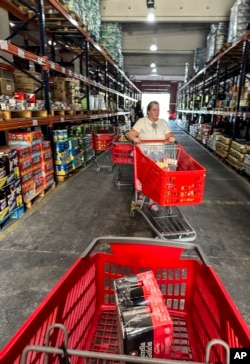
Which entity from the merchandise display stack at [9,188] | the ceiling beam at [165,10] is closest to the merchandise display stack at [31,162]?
the merchandise display stack at [9,188]

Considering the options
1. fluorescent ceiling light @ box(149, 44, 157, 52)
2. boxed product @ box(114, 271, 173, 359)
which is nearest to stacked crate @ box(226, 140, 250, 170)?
boxed product @ box(114, 271, 173, 359)

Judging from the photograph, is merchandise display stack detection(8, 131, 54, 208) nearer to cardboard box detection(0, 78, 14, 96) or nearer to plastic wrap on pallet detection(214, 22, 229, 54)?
cardboard box detection(0, 78, 14, 96)

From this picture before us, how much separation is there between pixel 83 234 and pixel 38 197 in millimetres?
1731

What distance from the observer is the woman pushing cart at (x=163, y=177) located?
2797mm

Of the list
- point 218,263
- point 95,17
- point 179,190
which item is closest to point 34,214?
point 179,190

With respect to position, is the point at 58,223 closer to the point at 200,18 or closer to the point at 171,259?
the point at 171,259

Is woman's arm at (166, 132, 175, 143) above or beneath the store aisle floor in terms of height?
above

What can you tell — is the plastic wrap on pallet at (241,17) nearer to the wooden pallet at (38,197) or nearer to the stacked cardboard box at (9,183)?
the wooden pallet at (38,197)

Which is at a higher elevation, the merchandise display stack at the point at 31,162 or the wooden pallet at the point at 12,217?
the merchandise display stack at the point at 31,162

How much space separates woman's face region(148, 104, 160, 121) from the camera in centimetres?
398

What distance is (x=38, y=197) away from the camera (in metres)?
4.84

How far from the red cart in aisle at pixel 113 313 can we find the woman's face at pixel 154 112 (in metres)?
2.84

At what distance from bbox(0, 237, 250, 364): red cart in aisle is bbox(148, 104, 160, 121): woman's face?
284cm

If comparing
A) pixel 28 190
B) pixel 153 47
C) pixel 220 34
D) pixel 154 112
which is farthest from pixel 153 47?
pixel 28 190
